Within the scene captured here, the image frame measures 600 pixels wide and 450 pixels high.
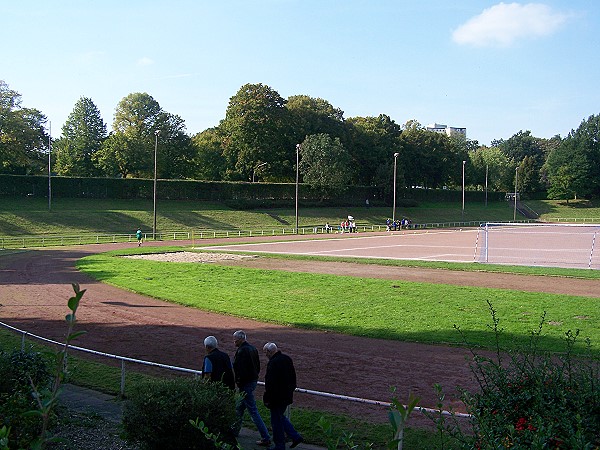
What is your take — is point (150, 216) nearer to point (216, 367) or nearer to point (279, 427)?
point (216, 367)

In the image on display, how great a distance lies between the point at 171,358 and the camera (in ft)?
48.4

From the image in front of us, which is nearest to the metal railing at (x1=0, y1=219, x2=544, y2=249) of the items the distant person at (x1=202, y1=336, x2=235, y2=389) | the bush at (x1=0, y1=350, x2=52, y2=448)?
the bush at (x1=0, y1=350, x2=52, y2=448)

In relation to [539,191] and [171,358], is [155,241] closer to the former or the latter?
[171,358]

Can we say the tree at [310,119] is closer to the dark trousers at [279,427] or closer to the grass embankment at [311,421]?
the grass embankment at [311,421]

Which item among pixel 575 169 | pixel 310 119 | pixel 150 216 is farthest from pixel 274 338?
pixel 575 169

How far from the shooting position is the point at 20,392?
8.12m

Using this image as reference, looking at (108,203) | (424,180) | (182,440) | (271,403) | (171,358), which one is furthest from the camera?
(424,180)

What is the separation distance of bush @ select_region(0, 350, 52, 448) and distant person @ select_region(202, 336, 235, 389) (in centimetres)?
229

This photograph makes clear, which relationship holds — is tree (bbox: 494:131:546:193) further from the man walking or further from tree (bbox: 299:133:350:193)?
the man walking

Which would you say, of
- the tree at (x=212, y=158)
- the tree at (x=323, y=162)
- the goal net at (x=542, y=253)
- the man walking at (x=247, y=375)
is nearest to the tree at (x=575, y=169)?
the tree at (x=323, y=162)

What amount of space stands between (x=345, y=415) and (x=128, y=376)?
494cm

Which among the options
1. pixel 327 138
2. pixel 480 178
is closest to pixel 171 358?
pixel 327 138

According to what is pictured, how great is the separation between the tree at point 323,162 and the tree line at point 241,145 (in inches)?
5.7

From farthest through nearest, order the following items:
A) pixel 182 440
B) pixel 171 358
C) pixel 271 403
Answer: pixel 171 358 < pixel 271 403 < pixel 182 440
